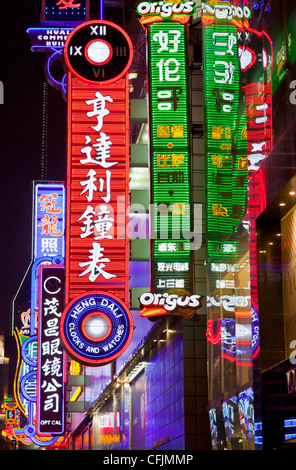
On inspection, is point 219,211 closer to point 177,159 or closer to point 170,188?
point 170,188

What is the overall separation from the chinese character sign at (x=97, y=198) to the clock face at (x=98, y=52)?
0.88 metres

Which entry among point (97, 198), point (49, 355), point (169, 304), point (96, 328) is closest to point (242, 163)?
point (169, 304)

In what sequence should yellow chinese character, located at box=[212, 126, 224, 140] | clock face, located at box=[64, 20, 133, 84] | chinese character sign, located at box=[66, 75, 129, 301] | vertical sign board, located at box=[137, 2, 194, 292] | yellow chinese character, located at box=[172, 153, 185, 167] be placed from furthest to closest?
clock face, located at box=[64, 20, 133, 84], chinese character sign, located at box=[66, 75, 129, 301], yellow chinese character, located at box=[172, 153, 185, 167], vertical sign board, located at box=[137, 2, 194, 292], yellow chinese character, located at box=[212, 126, 224, 140]

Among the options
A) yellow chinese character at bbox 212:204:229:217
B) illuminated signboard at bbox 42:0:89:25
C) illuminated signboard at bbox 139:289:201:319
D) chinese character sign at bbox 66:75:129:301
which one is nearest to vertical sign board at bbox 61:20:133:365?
chinese character sign at bbox 66:75:129:301

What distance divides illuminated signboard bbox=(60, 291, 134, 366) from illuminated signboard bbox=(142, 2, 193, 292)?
116 centimetres

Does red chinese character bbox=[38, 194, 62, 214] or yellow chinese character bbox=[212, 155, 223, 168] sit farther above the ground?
red chinese character bbox=[38, 194, 62, 214]

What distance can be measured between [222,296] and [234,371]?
1558mm

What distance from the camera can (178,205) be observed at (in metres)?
19.2

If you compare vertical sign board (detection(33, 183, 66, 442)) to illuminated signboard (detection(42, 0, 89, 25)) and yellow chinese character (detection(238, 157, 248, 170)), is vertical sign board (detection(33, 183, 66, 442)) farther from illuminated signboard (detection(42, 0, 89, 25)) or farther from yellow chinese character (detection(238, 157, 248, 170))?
yellow chinese character (detection(238, 157, 248, 170))

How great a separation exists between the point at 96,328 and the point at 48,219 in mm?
22609

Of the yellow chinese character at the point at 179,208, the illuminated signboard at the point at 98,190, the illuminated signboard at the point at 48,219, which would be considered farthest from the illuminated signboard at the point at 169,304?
the illuminated signboard at the point at 48,219

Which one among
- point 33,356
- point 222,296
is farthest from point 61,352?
point 222,296

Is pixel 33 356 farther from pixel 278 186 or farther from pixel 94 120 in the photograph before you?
pixel 278 186

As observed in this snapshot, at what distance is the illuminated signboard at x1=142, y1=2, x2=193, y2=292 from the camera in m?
19.1
